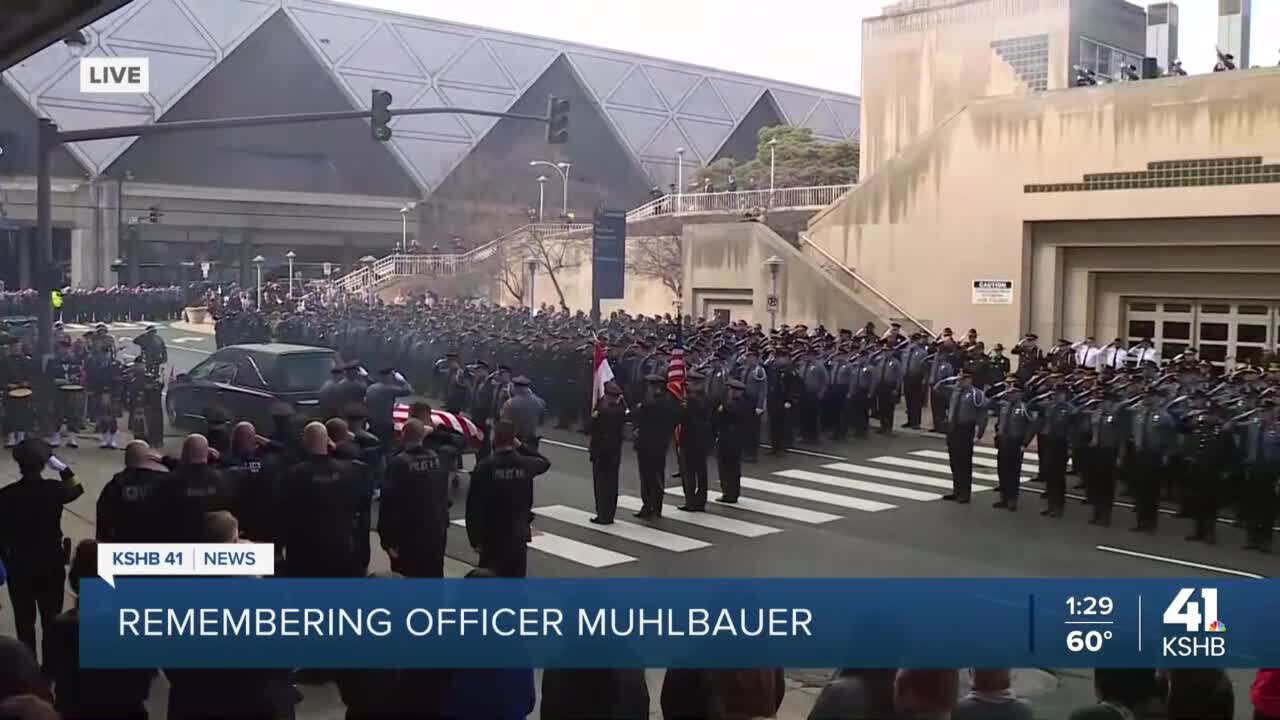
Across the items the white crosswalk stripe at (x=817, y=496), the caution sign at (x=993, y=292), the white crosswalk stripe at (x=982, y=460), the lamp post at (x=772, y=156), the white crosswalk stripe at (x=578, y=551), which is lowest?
the white crosswalk stripe at (x=578, y=551)

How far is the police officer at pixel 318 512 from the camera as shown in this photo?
26.9ft

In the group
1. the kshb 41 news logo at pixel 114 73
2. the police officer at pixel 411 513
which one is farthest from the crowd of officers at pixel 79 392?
the kshb 41 news logo at pixel 114 73

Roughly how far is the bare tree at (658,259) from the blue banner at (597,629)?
31222mm

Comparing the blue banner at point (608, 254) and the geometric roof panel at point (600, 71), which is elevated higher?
A: the geometric roof panel at point (600, 71)

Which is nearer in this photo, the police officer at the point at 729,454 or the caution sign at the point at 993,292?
the police officer at the point at 729,454

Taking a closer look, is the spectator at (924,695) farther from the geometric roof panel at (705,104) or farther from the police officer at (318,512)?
the geometric roof panel at (705,104)

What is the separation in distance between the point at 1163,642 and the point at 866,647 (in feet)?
9.73

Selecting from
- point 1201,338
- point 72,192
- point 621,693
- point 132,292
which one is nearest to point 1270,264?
point 1201,338

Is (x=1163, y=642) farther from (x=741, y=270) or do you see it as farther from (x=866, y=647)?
(x=741, y=270)

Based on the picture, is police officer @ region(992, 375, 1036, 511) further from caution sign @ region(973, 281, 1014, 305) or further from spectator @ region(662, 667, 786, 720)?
caution sign @ region(973, 281, 1014, 305)

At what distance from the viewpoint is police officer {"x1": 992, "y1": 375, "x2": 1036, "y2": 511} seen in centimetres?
1504

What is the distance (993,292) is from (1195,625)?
2178cm

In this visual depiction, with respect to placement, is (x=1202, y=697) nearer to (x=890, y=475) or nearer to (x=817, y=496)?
(x=817, y=496)

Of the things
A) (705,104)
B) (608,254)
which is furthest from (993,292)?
(705,104)
